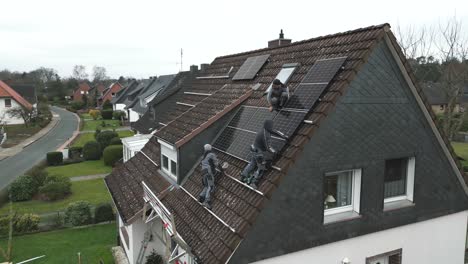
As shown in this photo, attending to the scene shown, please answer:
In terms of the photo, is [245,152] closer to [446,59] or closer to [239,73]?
[239,73]

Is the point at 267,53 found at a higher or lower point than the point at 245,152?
higher

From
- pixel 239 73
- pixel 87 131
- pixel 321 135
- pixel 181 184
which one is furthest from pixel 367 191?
pixel 87 131

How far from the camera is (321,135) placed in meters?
8.17

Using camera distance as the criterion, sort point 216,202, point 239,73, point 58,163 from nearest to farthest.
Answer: point 216,202 < point 239,73 < point 58,163

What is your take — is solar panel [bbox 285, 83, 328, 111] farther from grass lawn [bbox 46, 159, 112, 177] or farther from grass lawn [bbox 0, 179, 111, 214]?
grass lawn [bbox 46, 159, 112, 177]

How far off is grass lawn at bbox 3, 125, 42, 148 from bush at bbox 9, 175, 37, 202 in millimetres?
22875

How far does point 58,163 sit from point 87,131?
22206mm

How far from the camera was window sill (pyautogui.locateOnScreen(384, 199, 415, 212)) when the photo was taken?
372 inches

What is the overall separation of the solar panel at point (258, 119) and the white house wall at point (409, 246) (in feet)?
11.5

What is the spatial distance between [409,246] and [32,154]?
4037cm

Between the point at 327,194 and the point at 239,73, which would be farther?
the point at 239,73

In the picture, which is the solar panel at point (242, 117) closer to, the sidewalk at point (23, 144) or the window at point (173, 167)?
the window at point (173, 167)

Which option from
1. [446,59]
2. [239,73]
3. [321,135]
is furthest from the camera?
[446,59]

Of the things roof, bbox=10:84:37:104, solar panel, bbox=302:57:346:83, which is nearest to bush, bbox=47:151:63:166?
solar panel, bbox=302:57:346:83
